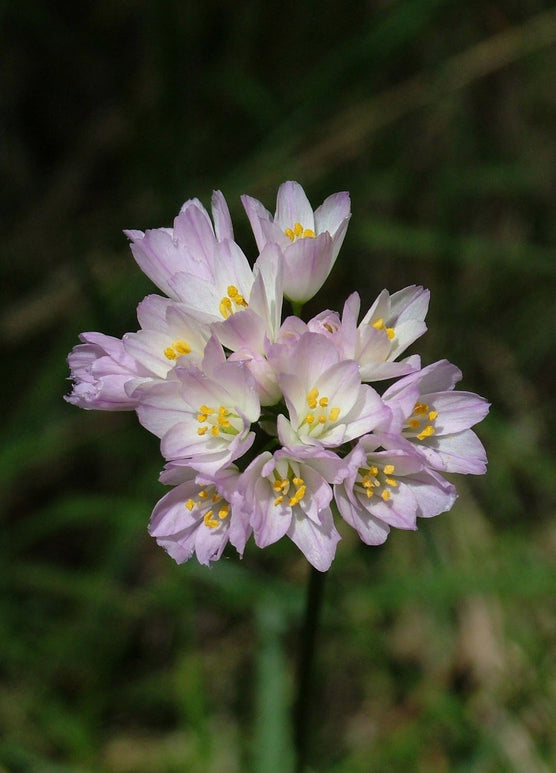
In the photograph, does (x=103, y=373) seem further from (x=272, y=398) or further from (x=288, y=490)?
(x=288, y=490)

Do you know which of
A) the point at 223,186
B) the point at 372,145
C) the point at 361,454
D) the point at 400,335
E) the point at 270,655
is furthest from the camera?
the point at 372,145

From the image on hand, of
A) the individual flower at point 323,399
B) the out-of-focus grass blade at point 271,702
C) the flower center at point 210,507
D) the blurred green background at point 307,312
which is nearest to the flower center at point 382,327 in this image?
the individual flower at point 323,399

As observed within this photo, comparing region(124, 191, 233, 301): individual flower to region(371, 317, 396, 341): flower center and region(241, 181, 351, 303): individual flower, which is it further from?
region(371, 317, 396, 341): flower center

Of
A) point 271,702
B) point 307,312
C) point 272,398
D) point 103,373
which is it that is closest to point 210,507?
point 272,398

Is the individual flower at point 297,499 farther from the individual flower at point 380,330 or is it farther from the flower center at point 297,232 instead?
the flower center at point 297,232

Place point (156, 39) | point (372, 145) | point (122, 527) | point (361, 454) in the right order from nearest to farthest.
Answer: point (361, 454), point (122, 527), point (156, 39), point (372, 145)

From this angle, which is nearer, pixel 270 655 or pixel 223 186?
pixel 270 655

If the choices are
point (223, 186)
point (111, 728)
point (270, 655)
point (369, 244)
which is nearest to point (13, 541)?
point (111, 728)

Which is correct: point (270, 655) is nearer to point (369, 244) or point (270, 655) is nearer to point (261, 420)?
point (261, 420)
